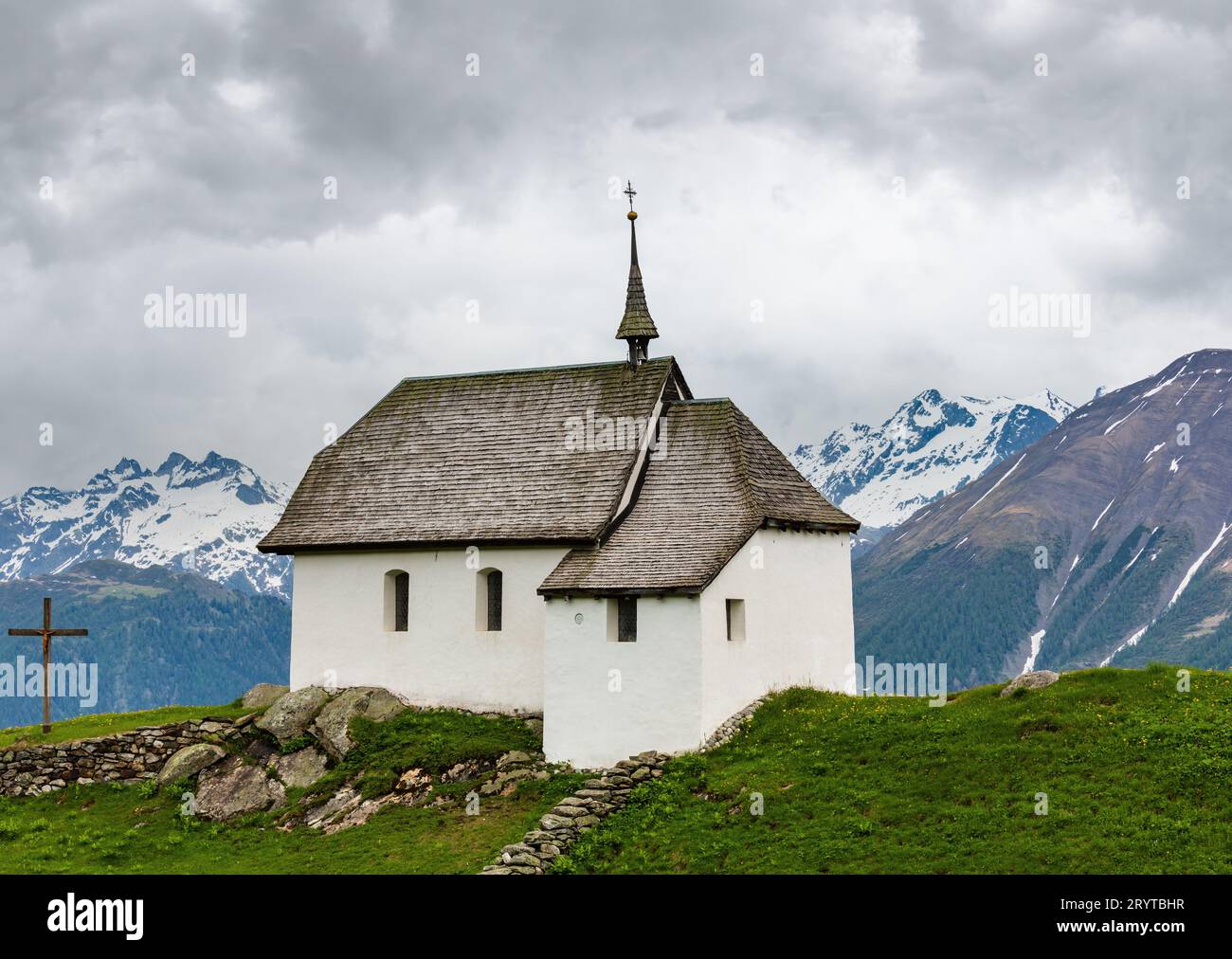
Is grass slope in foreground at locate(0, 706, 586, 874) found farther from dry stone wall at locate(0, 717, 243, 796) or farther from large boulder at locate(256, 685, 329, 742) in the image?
large boulder at locate(256, 685, 329, 742)

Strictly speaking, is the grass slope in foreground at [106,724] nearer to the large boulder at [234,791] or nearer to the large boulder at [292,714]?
the large boulder at [292,714]

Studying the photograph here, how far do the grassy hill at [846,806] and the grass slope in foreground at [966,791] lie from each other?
0.17 ft

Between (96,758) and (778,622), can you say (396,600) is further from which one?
(778,622)

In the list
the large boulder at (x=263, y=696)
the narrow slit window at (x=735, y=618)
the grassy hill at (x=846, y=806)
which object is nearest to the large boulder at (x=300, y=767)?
the grassy hill at (x=846, y=806)

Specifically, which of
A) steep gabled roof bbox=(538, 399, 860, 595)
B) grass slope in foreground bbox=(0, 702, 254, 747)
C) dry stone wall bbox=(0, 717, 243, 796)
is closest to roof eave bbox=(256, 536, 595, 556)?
steep gabled roof bbox=(538, 399, 860, 595)

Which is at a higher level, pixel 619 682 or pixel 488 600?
pixel 488 600

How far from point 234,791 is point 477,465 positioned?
13116 millimetres

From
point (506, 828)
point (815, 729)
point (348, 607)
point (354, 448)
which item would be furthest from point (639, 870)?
point (354, 448)

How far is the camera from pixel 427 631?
142 feet

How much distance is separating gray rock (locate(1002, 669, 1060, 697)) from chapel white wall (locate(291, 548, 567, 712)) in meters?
13.8

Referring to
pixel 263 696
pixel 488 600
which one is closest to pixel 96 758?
pixel 263 696

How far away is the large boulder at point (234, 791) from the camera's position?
38.7 m

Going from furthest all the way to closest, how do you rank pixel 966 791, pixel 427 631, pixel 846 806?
1. pixel 427 631
2. pixel 846 806
3. pixel 966 791
